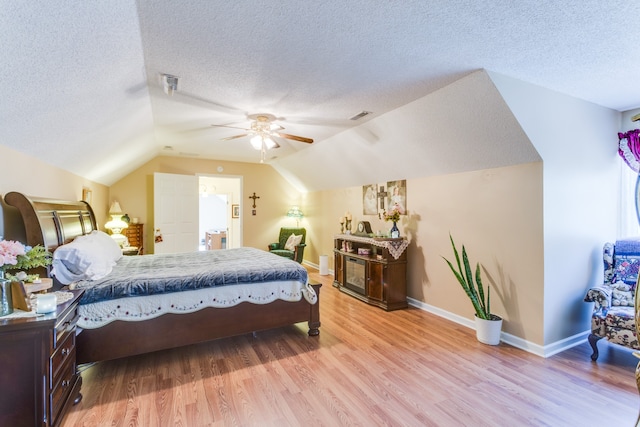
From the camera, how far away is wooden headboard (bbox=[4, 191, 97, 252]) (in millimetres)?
2229

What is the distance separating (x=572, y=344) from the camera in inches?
122

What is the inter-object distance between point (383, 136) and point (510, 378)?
2.92 m

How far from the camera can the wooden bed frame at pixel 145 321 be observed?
2324 mm

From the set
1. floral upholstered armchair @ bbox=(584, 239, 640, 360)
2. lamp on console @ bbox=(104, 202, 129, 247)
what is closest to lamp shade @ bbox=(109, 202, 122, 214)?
lamp on console @ bbox=(104, 202, 129, 247)

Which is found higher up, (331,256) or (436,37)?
(436,37)

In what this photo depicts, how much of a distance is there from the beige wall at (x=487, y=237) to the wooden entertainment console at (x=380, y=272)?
0.23 meters

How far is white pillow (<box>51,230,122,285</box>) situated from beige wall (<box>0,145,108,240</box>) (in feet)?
1.11

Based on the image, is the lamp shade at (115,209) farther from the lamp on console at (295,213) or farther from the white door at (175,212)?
the lamp on console at (295,213)

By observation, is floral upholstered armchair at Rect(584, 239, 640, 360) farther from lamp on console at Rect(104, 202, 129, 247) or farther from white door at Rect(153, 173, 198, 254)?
lamp on console at Rect(104, 202, 129, 247)

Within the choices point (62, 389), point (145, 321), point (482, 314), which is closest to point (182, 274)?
point (145, 321)

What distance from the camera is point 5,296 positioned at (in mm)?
1697

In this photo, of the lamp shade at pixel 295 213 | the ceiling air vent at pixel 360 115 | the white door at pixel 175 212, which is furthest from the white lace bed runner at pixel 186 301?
the lamp shade at pixel 295 213

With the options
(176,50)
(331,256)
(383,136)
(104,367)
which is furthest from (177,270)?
(331,256)

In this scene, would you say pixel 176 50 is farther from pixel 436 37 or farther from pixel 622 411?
pixel 622 411
